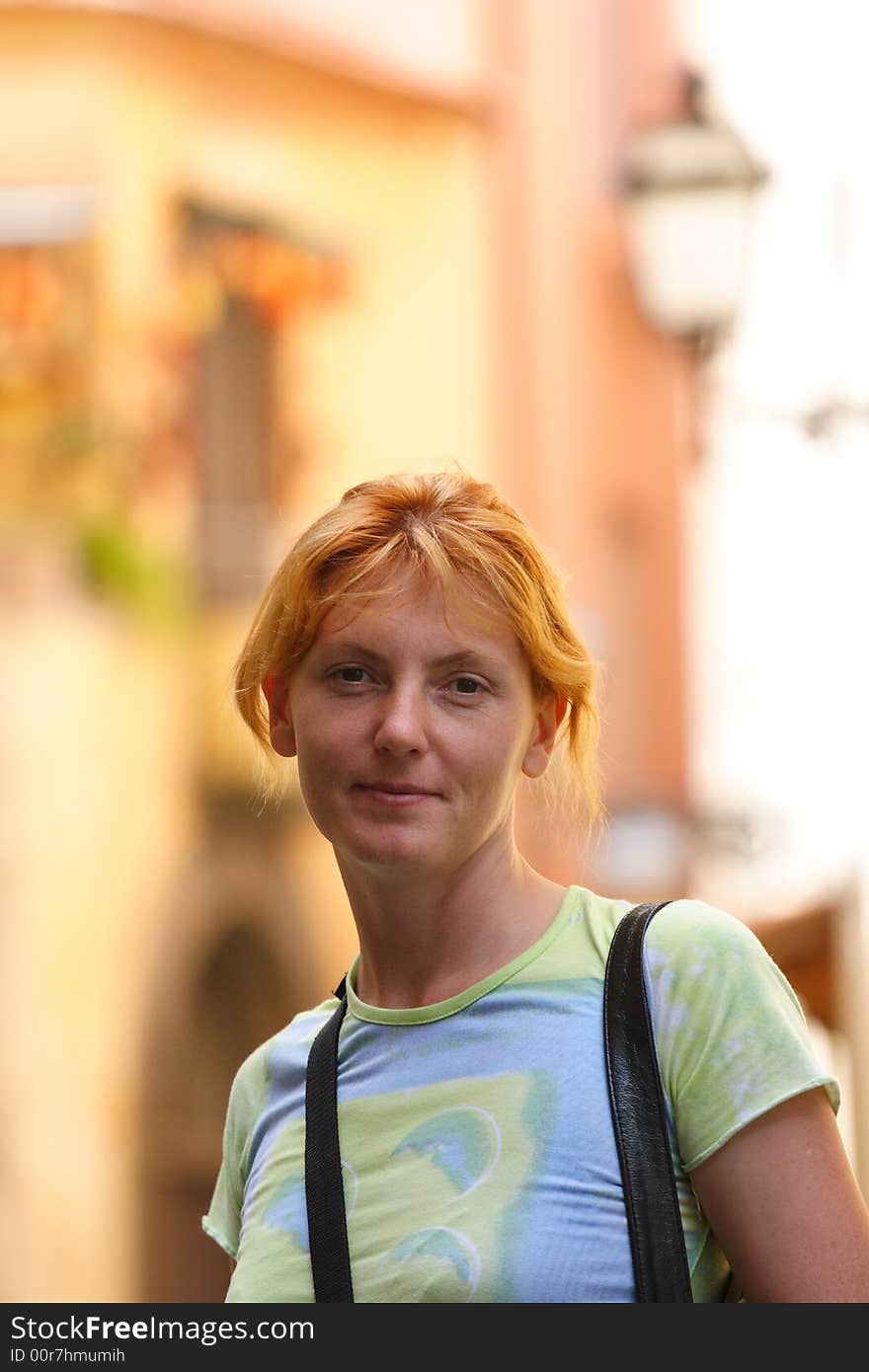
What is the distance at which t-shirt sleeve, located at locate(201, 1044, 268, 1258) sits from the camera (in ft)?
7.36

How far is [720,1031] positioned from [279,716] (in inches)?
21.3

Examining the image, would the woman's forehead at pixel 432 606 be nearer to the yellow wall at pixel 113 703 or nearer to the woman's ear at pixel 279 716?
the woman's ear at pixel 279 716

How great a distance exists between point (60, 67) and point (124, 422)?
5.34 feet

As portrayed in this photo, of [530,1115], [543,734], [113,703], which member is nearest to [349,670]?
[543,734]

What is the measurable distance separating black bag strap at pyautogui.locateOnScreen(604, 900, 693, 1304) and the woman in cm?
1

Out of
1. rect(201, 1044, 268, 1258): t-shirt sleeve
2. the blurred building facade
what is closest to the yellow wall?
the blurred building facade

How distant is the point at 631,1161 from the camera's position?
1914 millimetres

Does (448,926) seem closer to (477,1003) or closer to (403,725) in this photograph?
(477,1003)

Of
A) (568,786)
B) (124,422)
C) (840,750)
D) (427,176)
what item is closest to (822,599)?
(840,750)

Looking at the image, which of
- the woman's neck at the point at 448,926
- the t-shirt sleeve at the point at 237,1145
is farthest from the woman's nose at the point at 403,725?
the t-shirt sleeve at the point at 237,1145

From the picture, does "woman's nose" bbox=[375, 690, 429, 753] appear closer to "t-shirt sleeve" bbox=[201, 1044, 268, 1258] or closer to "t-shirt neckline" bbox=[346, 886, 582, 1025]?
"t-shirt neckline" bbox=[346, 886, 582, 1025]

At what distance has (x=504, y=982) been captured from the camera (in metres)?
2.05

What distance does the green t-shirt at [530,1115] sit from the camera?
191cm

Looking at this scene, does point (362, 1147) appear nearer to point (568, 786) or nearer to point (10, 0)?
point (568, 786)
